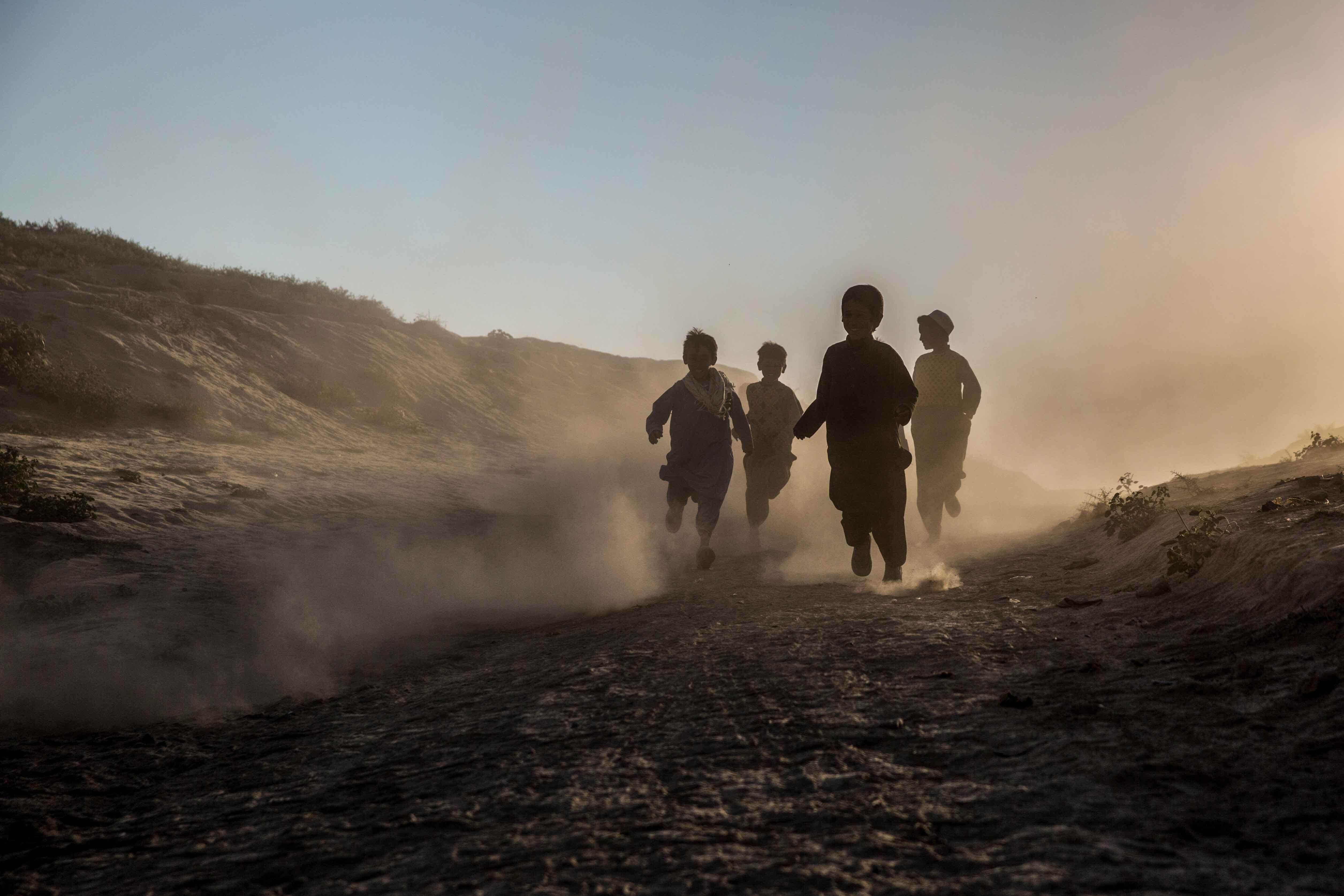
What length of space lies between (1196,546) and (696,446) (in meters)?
5.00

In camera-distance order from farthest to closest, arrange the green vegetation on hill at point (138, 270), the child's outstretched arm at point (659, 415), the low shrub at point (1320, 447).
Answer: the green vegetation on hill at point (138, 270) < the low shrub at point (1320, 447) < the child's outstretched arm at point (659, 415)

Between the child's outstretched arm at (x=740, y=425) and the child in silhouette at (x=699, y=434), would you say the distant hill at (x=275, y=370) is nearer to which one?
the child's outstretched arm at (x=740, y=425)

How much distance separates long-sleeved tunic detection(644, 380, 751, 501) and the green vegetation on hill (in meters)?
19.8

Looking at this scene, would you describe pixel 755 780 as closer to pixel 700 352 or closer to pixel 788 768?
pixel 788 768

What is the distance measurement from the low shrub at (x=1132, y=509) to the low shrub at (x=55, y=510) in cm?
897

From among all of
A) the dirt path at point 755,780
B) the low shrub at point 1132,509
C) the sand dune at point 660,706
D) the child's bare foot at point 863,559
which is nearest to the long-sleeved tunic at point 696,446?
the sand dune at point 660,706

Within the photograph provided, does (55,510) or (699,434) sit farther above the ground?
(699,434)

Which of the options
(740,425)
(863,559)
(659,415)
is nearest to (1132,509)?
(863,559)

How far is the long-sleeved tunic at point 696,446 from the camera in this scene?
9.26m

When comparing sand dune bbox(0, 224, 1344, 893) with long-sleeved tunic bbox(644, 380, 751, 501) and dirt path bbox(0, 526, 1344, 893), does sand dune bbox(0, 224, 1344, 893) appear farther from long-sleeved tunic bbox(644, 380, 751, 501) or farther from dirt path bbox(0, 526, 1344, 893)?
long-sleeved tunic bbox(644, 380, 751, 501)

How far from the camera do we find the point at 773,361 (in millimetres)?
10586

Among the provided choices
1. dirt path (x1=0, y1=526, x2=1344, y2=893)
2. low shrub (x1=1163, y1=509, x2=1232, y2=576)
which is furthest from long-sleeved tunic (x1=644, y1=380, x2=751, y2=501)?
dirt path (x1=0, y1=526, x2=1344, y2=893)

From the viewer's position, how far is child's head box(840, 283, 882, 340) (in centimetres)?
659

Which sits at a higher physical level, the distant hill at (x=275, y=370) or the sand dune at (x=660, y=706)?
the distant hill at (x=275, y=370)
